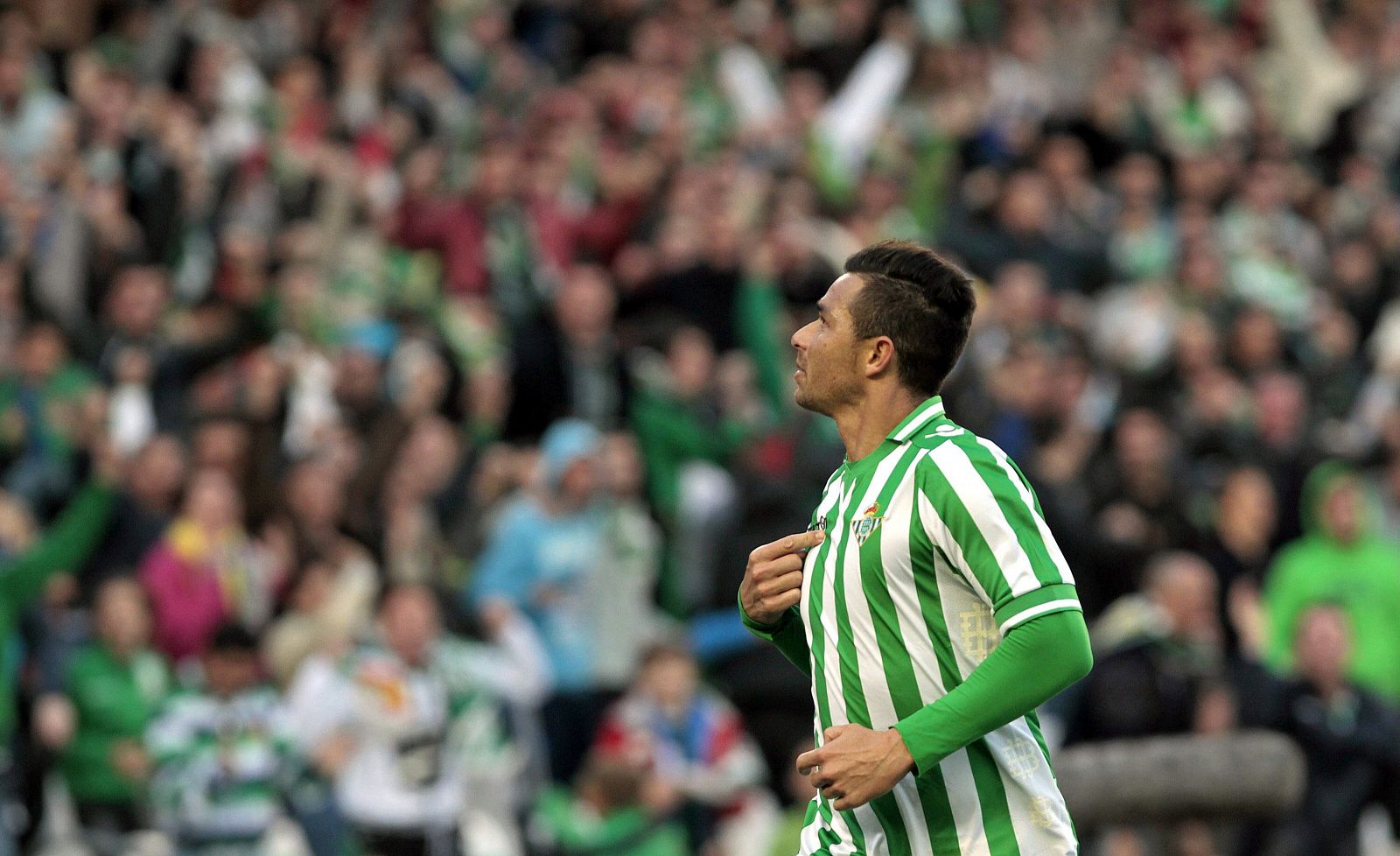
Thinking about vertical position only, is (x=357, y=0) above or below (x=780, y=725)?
above

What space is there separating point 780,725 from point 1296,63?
10884 millimetres

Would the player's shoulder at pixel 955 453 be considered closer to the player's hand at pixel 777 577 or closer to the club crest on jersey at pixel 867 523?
the club crest on jersey at pixel 867 523

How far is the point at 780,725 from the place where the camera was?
32.5 feet

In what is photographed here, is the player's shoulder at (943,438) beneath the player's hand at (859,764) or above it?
above

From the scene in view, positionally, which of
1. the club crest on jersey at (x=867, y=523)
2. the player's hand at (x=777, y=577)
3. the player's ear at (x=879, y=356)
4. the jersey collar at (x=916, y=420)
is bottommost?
the player's hand at (x=777, y=577)

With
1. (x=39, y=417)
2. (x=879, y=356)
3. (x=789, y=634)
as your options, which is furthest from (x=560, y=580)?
(x=879, y=356)

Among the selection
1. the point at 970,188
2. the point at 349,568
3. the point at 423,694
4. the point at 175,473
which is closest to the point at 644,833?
the point at 423,694

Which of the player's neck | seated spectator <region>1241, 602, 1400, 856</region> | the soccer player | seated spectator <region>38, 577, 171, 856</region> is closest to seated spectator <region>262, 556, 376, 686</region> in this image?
seated spectator <region>38, 577, 171, 856</region>

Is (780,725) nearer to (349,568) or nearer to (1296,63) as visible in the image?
(349,568)

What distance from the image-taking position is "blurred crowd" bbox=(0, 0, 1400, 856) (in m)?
9.05

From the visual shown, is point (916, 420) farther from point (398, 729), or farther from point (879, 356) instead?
point (398, 729)

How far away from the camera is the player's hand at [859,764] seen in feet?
12.2

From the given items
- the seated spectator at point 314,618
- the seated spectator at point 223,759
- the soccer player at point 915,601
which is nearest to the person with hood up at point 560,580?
the seated spectator at point 314,618

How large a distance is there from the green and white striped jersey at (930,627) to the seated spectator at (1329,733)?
236 inches
